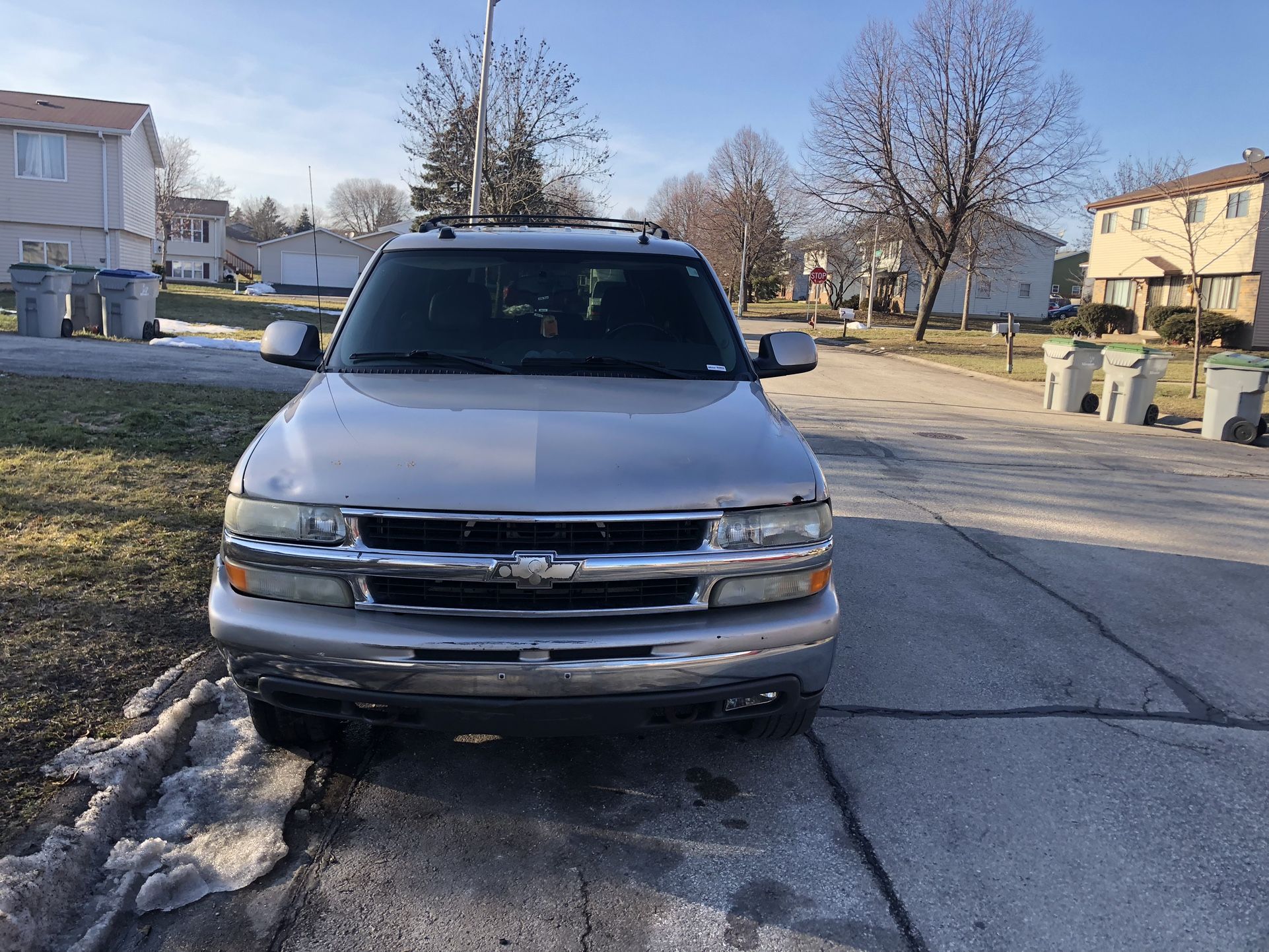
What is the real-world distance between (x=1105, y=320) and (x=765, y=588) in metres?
41.9

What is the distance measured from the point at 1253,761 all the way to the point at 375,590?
10.8 ft

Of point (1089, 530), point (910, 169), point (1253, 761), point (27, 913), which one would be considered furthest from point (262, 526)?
point (910, 169)

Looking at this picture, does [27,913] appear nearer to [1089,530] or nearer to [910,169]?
[1089,530]

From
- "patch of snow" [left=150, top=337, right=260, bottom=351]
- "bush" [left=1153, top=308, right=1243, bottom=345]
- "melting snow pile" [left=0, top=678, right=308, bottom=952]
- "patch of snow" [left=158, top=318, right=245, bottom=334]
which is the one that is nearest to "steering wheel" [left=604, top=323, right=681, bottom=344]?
"melting snow pile" [left=0, top=678, right=308, bottom=952]

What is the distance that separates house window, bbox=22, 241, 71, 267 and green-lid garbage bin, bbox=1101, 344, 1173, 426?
3243 centimetres

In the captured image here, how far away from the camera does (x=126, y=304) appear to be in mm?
18391

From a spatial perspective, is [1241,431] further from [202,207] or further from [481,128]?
[202,207]

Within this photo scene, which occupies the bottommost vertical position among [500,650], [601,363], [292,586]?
[500,650]

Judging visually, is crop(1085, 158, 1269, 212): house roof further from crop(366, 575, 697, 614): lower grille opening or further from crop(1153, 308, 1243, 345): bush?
crop(366, 575, 697, 614): lower grille opening

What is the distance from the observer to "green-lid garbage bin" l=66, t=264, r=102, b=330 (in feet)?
60.1

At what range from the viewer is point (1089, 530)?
7.32 metres

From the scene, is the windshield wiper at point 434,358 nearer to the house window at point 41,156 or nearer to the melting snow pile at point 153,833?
the melting snow pile at point 153,833

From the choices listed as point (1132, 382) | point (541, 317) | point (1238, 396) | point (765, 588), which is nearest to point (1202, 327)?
point (1132, 382)

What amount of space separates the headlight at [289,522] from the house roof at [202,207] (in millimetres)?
71871
